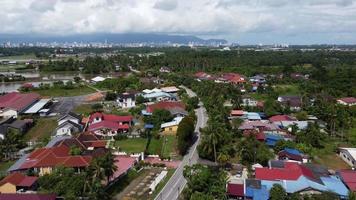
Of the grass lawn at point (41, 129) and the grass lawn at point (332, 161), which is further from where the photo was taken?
the grass lawn at point (41, 129)

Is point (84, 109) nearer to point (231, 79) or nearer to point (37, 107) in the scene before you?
point (37, 107)

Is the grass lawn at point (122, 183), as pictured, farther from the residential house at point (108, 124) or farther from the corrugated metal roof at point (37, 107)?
the corrugated metal roof at point (37, 107)

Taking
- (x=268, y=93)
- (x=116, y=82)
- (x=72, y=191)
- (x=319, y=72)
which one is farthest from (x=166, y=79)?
(x=72, y=191)

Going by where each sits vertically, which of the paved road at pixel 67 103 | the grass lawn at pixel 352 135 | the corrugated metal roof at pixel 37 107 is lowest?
the paved road at pixel 67 103

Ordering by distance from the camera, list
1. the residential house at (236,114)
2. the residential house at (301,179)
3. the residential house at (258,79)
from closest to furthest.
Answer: the residential house at (301,179), the residential house at (236,114), the residential house at (258,79)

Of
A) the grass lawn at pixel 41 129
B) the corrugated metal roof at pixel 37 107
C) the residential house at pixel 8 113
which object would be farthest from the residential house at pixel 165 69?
the grass lawn at pixel 41 129

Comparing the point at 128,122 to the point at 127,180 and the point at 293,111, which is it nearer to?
the point at 127,180


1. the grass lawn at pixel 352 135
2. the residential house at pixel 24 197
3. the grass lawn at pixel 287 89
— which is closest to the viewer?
the residential house at pixel 24 197

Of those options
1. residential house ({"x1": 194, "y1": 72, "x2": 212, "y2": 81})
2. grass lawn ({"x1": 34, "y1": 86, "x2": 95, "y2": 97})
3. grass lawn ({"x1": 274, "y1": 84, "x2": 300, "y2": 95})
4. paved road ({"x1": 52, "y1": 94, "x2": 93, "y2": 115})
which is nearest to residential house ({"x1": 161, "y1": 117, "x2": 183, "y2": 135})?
paved road ({"x1": 52, "y1": 94, "x2": 93, "y2": 115})
